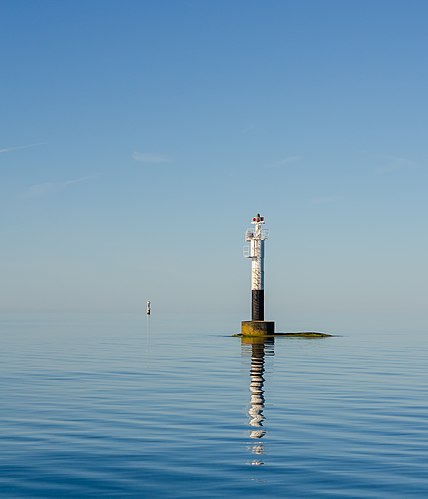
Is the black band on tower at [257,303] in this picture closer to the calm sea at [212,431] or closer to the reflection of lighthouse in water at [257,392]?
the reflection of lighthouse in water at [257,392]

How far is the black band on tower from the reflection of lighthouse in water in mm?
5675

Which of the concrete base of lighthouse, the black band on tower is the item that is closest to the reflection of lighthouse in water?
the concrete base of lighthouse

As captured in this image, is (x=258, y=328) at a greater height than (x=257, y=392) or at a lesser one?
greater

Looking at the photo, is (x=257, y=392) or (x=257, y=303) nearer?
(x=257, y=392)

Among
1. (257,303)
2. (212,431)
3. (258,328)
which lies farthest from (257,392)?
(257,303)

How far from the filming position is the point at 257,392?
35.0 m

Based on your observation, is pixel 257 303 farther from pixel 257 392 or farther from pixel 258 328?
pixel 257 392

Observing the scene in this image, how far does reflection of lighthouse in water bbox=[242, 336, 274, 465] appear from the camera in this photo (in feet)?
71.1

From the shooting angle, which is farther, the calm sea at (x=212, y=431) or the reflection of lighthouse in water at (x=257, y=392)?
the reflection of lighthouse in water at (x=257, y=392)

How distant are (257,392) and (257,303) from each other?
46.1 meters

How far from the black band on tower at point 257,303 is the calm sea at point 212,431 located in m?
30.6

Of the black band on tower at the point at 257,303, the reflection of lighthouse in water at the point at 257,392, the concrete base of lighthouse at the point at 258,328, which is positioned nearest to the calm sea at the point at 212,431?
the reflection of lighthouse in water at the point at 257,392

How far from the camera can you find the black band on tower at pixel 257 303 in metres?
80.9

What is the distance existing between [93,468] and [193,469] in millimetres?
2392
